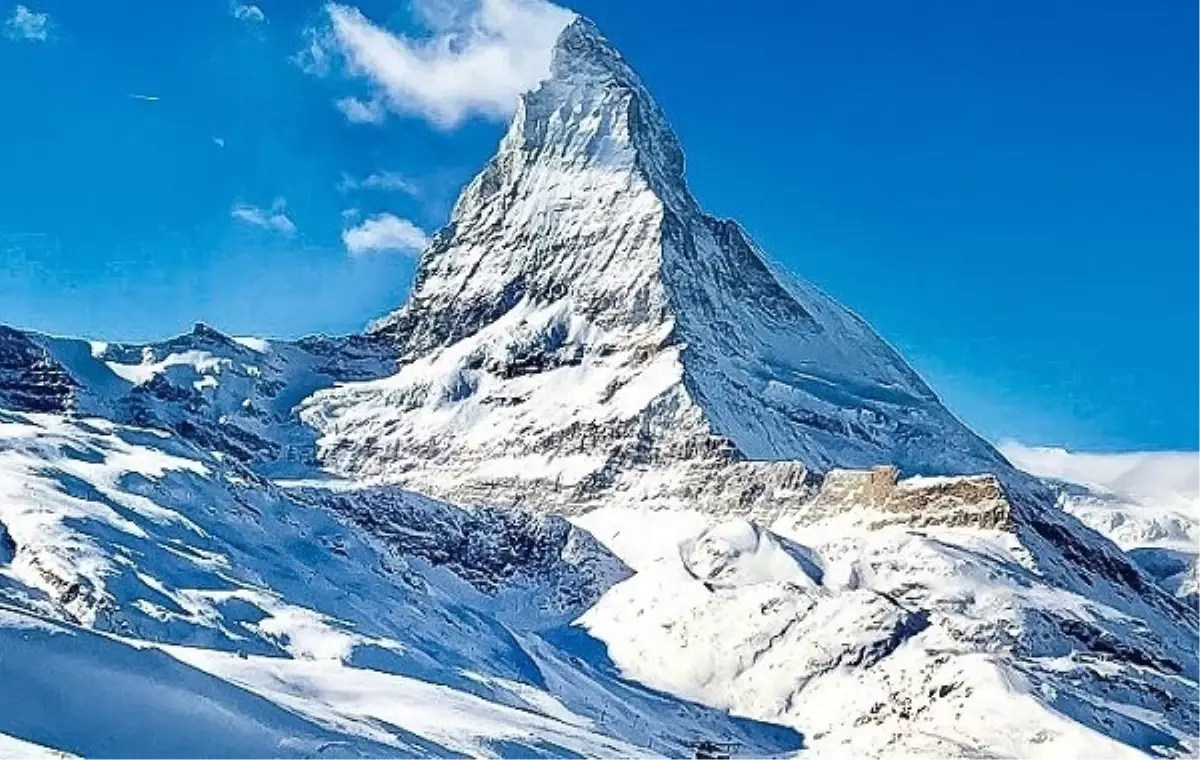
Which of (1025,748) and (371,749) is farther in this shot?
(1025,748)

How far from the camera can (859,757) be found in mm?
183250

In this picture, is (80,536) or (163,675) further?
(80,536)

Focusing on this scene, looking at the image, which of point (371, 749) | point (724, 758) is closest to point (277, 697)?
point (371, 749)

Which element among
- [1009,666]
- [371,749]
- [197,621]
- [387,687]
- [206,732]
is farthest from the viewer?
[1009,666]

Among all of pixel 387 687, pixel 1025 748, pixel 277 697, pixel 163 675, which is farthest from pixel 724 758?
pixel 1025 748

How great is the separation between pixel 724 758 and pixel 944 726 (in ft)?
290

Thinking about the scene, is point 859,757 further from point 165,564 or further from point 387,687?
point 387,687

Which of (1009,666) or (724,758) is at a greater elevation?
(1009,666)

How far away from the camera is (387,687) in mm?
97500

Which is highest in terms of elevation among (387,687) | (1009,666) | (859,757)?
(1009,666)

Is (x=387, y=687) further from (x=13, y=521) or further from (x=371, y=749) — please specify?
(x=13, y=521)

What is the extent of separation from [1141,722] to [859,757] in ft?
116

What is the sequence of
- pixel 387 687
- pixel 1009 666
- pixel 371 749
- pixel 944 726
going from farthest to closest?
pixel 1009 666, pixel 944 726, pixel 387 687, pixel 371 749

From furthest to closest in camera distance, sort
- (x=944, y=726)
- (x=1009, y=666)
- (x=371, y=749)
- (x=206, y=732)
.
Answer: (x=1009, y=666), (x=944, y=726), (x=371, y=749), (x=206, y=732)
